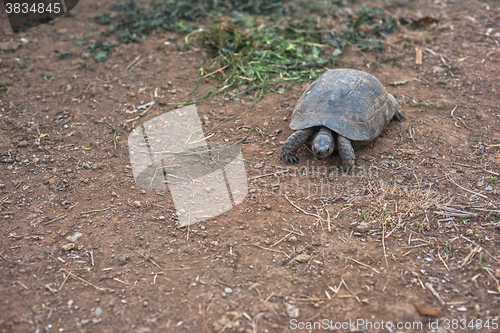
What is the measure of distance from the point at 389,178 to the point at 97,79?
466 centimetres

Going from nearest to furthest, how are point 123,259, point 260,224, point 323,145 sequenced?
point 123,259, point 260,224, point 323,145

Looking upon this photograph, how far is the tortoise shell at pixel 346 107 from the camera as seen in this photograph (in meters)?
3.97

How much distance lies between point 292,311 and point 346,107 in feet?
7.84

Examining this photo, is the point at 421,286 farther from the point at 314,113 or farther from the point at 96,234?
the point at 96,234

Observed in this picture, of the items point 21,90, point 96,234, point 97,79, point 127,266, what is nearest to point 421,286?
point 127,266

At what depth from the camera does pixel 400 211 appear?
3.43 m

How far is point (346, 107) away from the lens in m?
4.02
